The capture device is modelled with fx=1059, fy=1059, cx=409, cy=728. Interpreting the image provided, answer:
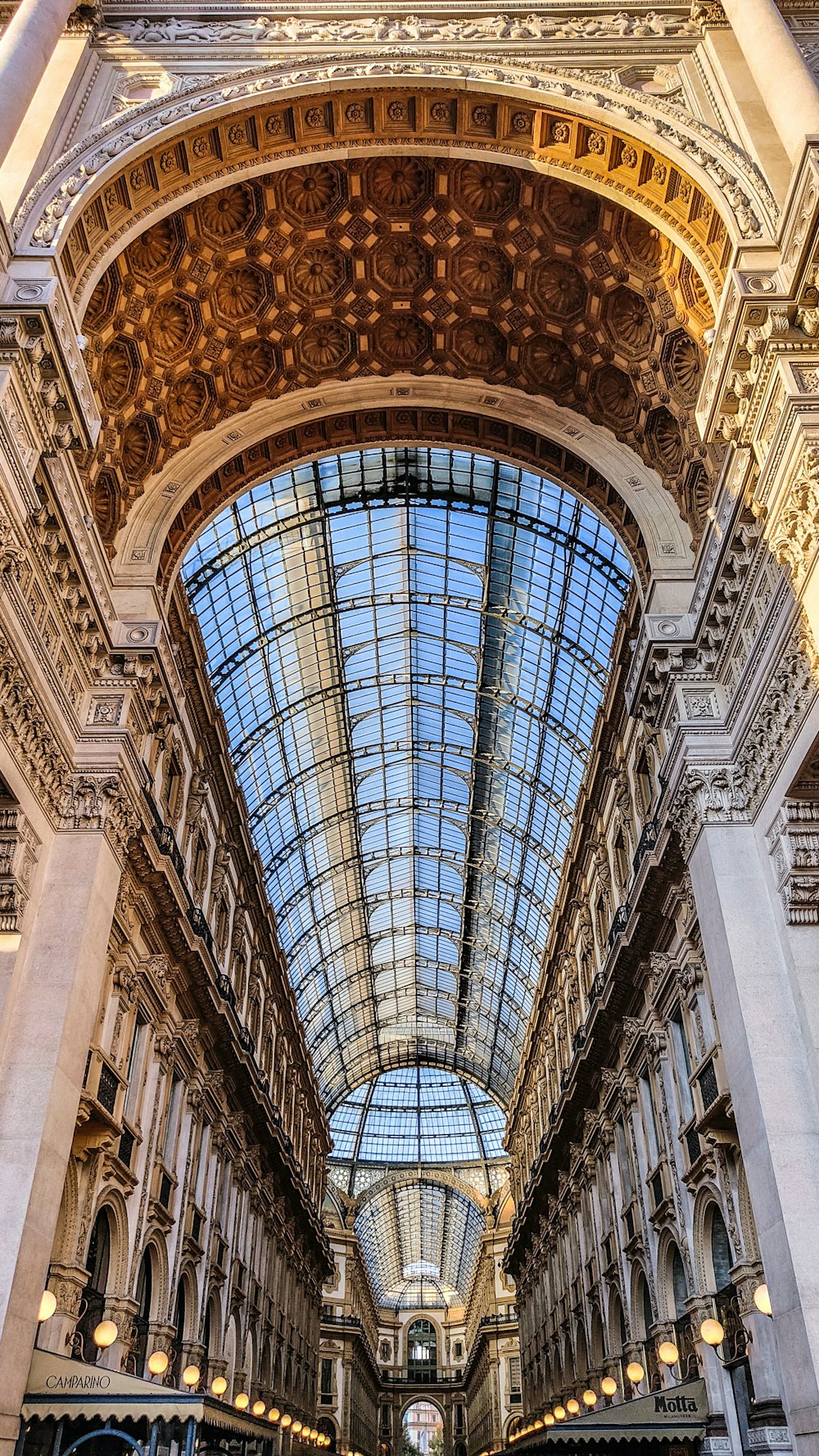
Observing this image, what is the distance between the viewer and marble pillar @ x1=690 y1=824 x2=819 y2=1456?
12750mm

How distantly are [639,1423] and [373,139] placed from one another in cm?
2233

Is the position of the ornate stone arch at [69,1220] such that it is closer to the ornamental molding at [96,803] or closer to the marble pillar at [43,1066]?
the marble pillar at [43,1066]

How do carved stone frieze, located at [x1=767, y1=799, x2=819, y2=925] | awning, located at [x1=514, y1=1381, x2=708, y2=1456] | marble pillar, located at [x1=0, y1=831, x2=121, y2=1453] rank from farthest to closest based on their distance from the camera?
carved stone frieze, located at [x1=767, y1=799, x2=819, y2=925] < awning, located at [x1=514, y1=1381, x2=708, y2=1456] < marble pillar, located at [x1=0, y1=831, x2=121, y2=1453]

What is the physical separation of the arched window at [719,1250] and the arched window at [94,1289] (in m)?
→ 11.3

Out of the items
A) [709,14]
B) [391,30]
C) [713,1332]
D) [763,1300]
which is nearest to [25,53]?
[391,30]

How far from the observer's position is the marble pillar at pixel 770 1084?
12750 millimetres

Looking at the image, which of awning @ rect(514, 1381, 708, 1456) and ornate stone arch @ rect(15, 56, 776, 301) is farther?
ornate stone arch @ rect(15, 56, 776, 301)

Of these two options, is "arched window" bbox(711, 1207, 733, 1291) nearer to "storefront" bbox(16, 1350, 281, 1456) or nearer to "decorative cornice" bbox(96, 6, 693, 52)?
"storefront" bbox(16, 1350, 281, 1456)

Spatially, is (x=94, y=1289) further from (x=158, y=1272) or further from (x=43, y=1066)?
(x=43, y=1066)

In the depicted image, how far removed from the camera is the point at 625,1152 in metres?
28.3

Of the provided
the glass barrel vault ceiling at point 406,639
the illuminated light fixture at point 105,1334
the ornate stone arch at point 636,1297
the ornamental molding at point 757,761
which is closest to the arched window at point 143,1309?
the illuminated light fixture at point 105,1334

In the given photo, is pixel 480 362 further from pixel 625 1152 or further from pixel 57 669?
pixel 625 1152

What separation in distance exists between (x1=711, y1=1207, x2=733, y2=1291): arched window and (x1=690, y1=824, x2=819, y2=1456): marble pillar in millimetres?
6064

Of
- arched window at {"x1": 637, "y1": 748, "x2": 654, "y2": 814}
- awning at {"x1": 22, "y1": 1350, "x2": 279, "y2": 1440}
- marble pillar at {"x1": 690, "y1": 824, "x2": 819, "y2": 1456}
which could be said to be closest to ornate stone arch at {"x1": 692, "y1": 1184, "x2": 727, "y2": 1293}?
marble pillar at {"x1": 690, "y1": 824, "x2": 819, "y2": 1456}
